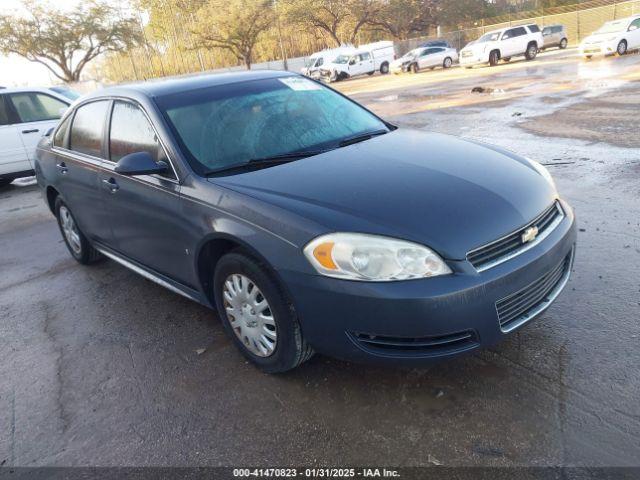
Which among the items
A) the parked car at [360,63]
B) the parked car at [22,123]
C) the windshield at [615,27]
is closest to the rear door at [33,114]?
the parked car at [22,123]

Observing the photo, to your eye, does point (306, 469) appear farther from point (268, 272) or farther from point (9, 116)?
point (9, 116)

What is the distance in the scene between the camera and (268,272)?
272cm

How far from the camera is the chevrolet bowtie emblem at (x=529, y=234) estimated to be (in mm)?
2594

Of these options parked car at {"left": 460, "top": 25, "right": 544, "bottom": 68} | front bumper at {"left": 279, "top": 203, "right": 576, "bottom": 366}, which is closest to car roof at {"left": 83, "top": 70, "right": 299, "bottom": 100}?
front bumper at {"left": 279, "top": 203, "right": 576, "bottom": 366}

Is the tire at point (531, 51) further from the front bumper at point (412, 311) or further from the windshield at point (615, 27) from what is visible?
Answer: the front bumper at point (412, 311)

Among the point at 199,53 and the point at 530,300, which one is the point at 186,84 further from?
the point at 199,53

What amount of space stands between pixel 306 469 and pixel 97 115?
324cm

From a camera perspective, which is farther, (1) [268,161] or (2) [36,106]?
(2) [36,106]

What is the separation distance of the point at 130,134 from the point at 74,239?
195cm

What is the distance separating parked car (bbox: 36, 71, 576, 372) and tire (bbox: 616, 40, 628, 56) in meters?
22.3

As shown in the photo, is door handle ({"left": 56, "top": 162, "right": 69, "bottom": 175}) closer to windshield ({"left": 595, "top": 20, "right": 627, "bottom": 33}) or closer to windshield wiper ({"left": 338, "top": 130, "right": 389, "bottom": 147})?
windshield wiper ({"left": 338, "top": 130, "right": 389, "bottom": 147})

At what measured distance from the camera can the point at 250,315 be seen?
2.96 metres

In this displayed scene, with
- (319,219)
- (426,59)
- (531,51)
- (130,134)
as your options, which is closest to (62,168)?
(130,134)

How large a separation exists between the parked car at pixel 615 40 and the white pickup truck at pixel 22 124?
20.8m
